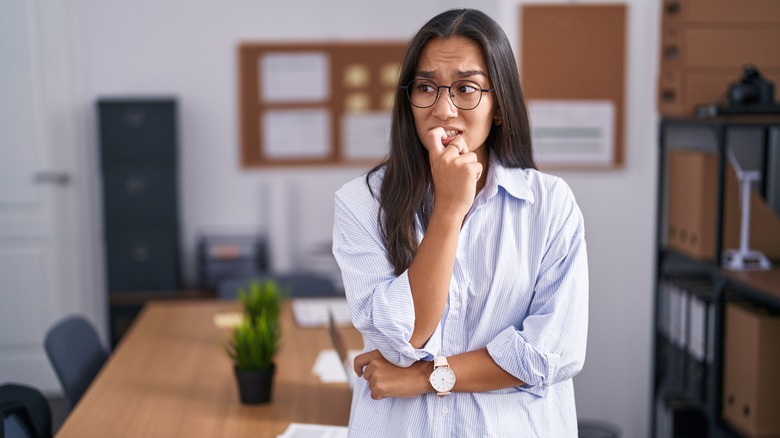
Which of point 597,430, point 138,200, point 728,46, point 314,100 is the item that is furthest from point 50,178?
point 728,46

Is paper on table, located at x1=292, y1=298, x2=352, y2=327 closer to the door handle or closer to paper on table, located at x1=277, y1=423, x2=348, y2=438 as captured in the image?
paper on table, located at x1=277, y1=423, x2=348, y2=438

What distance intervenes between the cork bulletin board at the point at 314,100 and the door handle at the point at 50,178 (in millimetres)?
929

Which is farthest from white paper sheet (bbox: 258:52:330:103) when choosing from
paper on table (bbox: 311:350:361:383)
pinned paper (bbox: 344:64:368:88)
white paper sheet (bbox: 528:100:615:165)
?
paper on table (bbox: 311:350:361:383)

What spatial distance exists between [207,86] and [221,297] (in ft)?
4.47

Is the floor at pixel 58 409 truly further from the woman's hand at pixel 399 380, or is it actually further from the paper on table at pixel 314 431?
the woman's hand at pixel 399 380

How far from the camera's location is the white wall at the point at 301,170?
4.30 m

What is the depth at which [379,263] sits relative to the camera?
151 centimetres

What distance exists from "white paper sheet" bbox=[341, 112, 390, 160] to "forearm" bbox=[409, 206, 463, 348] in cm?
324

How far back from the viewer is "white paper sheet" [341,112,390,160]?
15.4 feet

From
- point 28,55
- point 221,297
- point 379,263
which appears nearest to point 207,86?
point 28,55

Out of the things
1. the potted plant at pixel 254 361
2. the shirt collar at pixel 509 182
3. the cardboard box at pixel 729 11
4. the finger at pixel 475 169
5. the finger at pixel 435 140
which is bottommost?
the potted plant at pixel 254 361

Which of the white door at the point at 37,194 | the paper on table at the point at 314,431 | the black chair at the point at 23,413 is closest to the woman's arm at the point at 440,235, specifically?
the paper on table at the point at 314,431

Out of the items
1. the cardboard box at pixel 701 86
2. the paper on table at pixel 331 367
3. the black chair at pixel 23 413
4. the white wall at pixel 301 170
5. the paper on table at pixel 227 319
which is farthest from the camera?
the white wall at pixel 301 170

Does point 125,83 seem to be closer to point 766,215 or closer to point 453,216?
point 766,215
